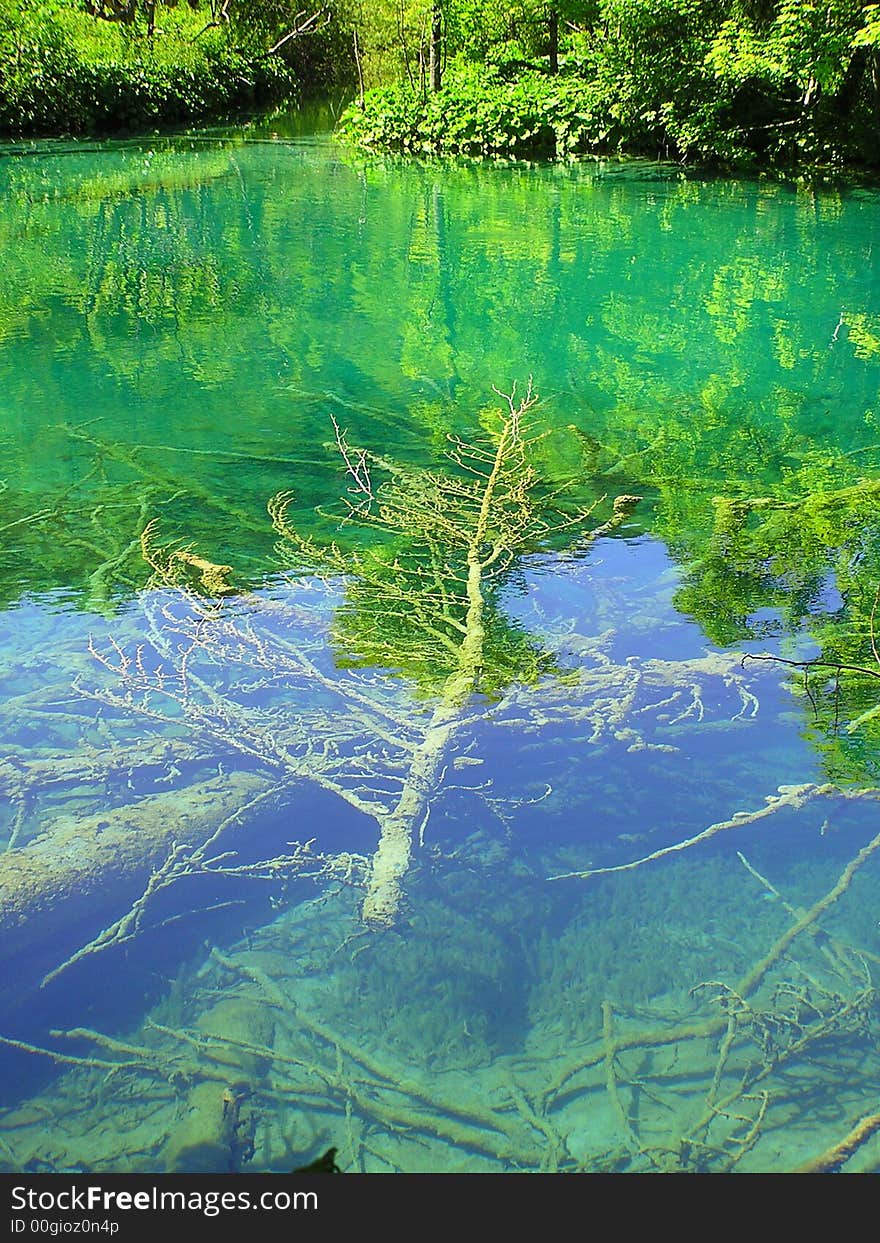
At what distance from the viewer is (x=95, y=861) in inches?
128

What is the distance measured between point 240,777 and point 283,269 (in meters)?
8.56

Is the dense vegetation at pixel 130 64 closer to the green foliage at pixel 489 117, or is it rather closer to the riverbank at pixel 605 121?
the riverbank at pixel 605 121

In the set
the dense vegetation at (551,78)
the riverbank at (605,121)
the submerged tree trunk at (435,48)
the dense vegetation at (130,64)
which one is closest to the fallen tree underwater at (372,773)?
the dense vegetation at (551,78)

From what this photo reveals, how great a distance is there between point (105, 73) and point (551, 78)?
1030 cm

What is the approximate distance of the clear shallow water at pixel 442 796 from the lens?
258 cm

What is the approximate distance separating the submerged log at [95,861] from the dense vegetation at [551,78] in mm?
14013

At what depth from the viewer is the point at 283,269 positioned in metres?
11.1

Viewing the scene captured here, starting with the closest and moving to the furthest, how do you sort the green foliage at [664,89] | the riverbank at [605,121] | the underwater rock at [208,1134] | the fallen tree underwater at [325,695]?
1. the underwater rock at [208,1134]
2. the fallen tree underwater at [325,695]
3. the green foliage at [664,89]
4. the riverbank at [605,121]

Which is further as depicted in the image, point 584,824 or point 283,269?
point 283,269

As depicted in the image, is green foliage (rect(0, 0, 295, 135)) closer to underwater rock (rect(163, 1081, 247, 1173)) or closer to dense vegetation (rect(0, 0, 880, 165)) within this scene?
dense vegetation (rect(0, 0, 880, 165))

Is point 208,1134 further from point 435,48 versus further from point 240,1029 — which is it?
point 435,48

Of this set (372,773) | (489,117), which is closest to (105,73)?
(489,117)

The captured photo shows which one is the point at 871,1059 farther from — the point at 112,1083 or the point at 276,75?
the point at 276,75
